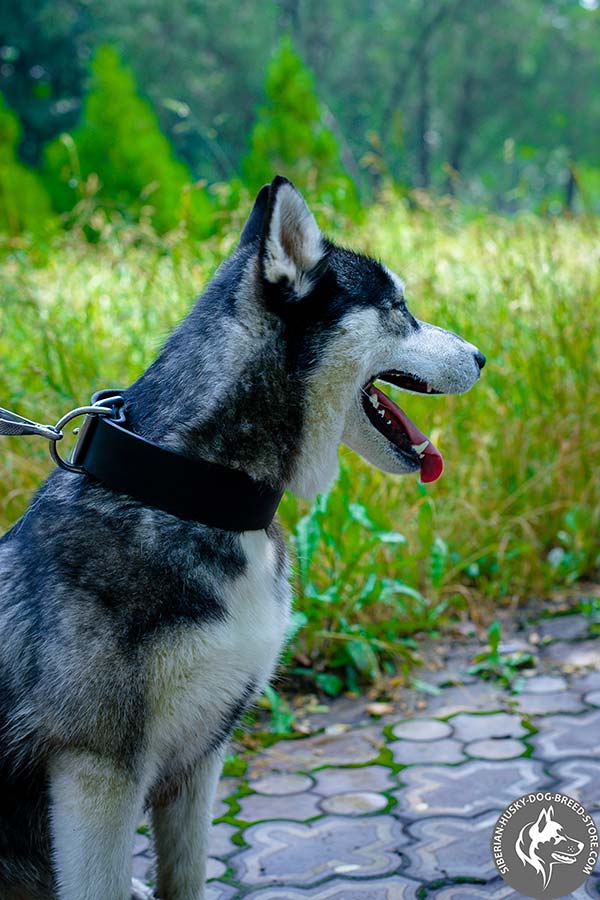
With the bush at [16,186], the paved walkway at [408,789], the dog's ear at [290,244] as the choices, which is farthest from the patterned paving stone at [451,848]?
the bush at [16,186]

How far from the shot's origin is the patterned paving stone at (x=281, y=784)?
331cm

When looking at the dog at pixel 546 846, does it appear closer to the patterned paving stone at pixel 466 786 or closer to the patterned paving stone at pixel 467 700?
the patterned paving stone at pixel 466 786

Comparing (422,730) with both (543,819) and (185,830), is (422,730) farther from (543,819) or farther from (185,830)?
(185,830)

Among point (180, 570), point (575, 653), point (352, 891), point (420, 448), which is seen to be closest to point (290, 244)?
point (420, 448)

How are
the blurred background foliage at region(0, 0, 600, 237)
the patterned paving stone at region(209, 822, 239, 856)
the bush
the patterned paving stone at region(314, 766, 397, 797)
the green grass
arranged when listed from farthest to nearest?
the blurred background foliage at region(0, 0, 600, 237) < the bush < the green grass < the patterned paving stone at region(314, 766, 397, 797) < the patterned paving stone at region(209, 822, 239, 856)

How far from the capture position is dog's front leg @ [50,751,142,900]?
200 centimetres

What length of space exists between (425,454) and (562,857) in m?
1.20

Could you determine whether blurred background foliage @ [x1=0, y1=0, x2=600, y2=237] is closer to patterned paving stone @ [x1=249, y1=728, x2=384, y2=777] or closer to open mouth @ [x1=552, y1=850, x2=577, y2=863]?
patterned paving stone @ [x1=249, y1=728, x2=384, y2=777]

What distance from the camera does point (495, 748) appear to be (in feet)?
11.5

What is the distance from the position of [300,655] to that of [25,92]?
26.4 m

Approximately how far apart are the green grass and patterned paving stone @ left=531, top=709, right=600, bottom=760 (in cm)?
73

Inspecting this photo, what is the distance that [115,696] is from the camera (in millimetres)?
1979

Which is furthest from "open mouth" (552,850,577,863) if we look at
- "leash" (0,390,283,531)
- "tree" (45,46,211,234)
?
"tree" (45,46,211,234)

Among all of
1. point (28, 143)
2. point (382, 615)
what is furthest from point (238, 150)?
point (382, 615)
